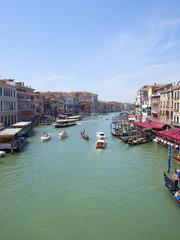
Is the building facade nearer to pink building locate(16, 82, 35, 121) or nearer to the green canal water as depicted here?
pink building locate(16, 82, 35, 121)

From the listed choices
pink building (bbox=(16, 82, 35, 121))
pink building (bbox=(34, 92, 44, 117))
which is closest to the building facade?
pink building (bbox=(16, 82, 35, 121))

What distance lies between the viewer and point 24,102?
56469 mm

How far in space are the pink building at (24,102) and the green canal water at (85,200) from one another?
34.3m

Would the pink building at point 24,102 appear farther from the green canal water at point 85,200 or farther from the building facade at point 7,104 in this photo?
the green canal water at point 85,200

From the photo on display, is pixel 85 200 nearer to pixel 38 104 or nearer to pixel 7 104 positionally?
pixel 7 104

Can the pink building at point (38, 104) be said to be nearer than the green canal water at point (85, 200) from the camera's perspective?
No

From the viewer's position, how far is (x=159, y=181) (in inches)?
617

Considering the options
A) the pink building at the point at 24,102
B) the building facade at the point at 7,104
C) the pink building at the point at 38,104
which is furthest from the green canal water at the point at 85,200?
the pink building at the point at 38,104

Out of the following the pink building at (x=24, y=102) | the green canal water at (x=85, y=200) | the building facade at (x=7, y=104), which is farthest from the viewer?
the pink building at (x=24, y=102)

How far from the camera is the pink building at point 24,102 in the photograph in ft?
175

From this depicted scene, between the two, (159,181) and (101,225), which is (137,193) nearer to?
(159,181)

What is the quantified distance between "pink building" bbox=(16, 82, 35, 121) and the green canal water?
34336mm

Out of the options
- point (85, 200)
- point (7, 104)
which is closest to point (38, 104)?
point (7, 104)

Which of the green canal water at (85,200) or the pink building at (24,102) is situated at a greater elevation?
the pink building at (24,102)
